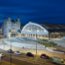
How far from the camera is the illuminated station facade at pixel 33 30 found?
4246 millimetres

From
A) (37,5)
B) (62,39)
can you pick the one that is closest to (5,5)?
(37,5)

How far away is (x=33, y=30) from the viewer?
178 inches

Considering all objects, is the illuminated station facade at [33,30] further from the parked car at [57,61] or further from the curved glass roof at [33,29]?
the parked car at [57,61]

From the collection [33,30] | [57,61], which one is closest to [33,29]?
[33,30]

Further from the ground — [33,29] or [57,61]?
[33,29]

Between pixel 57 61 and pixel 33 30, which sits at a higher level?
pixel 33 30

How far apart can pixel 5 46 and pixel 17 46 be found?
29cm

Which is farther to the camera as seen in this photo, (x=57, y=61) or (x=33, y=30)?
(x=33, y=30)

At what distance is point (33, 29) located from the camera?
450 centimetres

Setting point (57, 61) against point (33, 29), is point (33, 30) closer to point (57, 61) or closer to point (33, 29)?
point (33, 29)

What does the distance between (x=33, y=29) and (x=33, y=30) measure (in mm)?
27

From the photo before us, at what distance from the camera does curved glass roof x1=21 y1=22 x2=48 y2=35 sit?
4369mm

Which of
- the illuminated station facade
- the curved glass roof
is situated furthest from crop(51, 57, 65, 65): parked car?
the curved glass roof

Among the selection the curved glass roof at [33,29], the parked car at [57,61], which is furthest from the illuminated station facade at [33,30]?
the parked car at [57,61]
